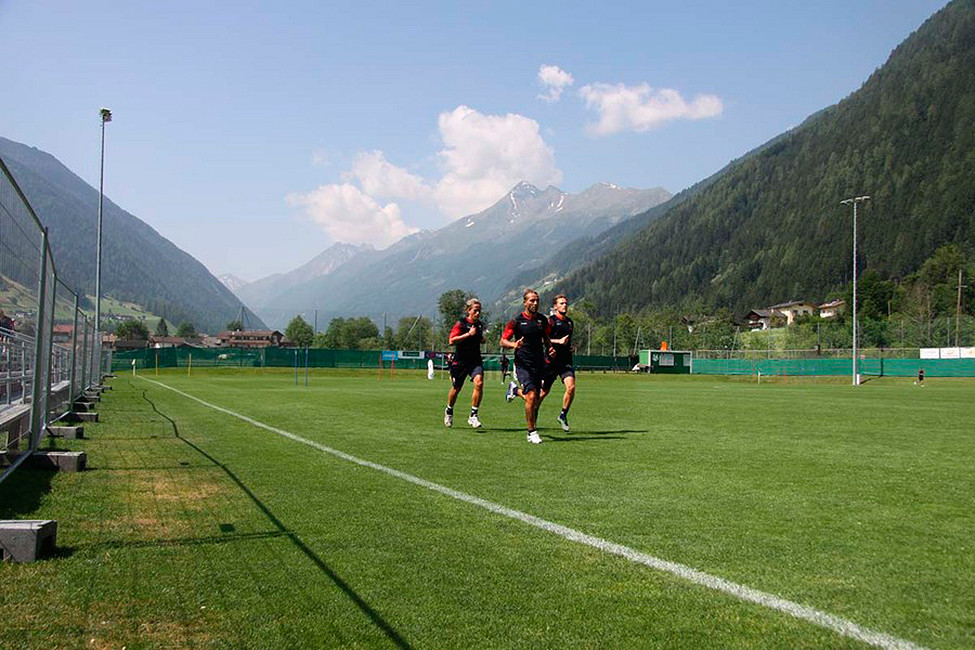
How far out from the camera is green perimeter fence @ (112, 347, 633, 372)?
204ft

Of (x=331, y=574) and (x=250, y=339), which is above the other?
(x=250, y=339)

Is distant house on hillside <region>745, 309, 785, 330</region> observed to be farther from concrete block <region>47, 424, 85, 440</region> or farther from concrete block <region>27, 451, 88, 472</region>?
concrete block <region>27, 451, 88, 472</region>

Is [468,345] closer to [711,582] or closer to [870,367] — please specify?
[711,582]

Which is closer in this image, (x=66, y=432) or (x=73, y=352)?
(x=66, y=432)

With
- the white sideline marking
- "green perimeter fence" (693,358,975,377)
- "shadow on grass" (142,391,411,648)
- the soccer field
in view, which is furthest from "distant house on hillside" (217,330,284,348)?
the white sideline marking

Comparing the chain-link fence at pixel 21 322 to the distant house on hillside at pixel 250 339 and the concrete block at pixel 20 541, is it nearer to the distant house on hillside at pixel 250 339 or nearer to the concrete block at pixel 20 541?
the concrete block at pixel 20 541

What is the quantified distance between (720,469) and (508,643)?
16.4 feet

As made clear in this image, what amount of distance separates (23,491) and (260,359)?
6005 centimetres

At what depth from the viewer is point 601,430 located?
38.7 ft

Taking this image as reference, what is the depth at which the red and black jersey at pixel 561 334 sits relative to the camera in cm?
1142

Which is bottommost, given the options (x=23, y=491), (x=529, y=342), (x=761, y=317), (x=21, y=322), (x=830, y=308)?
(x=23, y=491)

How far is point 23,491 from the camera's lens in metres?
6.04

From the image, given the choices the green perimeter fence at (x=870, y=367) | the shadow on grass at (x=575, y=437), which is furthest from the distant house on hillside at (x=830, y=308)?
the shadow on grass at (x=575, y=437)

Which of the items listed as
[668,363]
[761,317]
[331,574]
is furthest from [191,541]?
[761,317]
